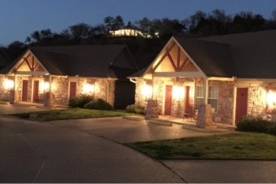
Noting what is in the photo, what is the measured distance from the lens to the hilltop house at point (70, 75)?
3856cm

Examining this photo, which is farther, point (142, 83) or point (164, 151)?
point (142, 83)

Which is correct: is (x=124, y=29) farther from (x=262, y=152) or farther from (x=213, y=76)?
(x=262, y=152)

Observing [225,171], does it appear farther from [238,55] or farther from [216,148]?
[238,55]

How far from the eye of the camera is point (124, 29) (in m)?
91.5

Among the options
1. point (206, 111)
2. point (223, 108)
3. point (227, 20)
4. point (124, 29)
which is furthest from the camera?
point (124, 29)

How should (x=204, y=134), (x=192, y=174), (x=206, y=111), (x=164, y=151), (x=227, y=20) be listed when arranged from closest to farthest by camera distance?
(x=192, y=174) → (x=164, y=151) → (x=204, y=134) → (x=206, y=111) → (x=227, y=20)

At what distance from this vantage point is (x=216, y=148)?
17.0 m

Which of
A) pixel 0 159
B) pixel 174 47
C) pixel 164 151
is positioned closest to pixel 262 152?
pixel 164 151

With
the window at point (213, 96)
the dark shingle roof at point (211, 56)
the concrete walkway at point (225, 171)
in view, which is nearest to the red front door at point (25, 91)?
the dark shingle roof at point (211, 56)

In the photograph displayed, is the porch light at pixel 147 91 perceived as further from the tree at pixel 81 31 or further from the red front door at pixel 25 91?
the tree at pixel 81 31

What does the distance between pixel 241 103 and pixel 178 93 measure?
4915 millimetres

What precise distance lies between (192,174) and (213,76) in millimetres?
14346

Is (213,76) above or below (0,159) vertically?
above

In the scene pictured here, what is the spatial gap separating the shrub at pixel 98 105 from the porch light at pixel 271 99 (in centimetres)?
1411
